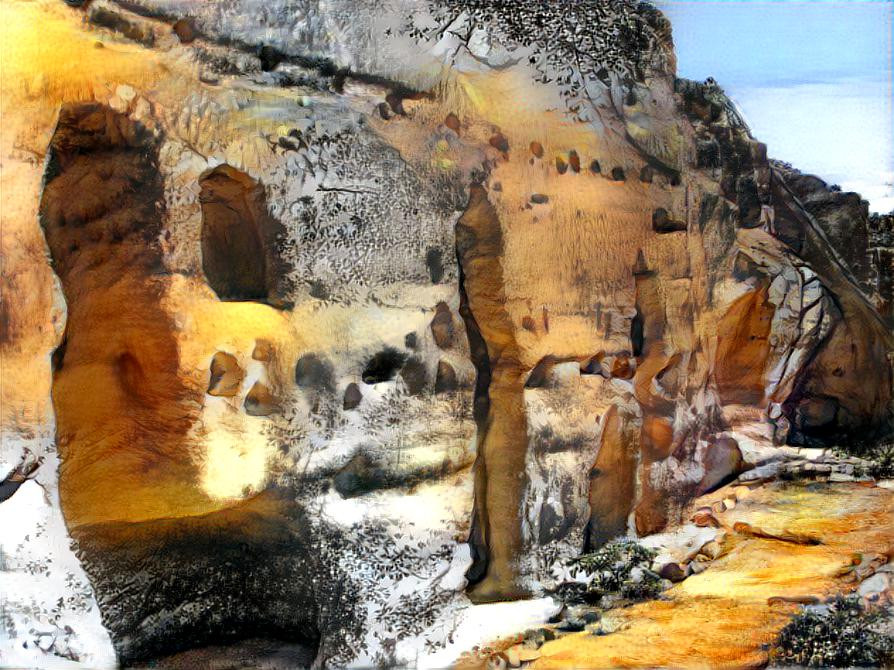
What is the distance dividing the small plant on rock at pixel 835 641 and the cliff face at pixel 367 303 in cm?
64

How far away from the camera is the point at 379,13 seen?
238 centimetres

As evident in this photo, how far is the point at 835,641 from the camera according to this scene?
89.8 inches

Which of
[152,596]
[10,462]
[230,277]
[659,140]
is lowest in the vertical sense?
[152,596]

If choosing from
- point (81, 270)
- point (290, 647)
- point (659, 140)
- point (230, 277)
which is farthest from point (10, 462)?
point (659, 140)

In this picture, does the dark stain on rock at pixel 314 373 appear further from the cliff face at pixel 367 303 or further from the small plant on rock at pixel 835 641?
the small plant on rock at pixel 835 641

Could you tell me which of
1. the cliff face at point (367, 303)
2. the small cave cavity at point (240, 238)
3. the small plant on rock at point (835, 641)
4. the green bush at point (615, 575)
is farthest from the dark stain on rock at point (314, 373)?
the small plant on rock at point (835, 641)

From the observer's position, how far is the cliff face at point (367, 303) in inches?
87.4

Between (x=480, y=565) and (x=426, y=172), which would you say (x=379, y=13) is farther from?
(x=480, y=565)

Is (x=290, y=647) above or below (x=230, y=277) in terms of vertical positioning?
below

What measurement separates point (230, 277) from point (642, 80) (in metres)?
1.39

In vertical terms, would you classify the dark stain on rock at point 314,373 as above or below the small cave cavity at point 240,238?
below

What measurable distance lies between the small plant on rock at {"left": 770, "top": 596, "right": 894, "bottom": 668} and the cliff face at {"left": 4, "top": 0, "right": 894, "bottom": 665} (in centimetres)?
64

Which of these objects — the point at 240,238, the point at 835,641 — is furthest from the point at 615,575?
the point at 240,238

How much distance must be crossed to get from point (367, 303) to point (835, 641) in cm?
150
